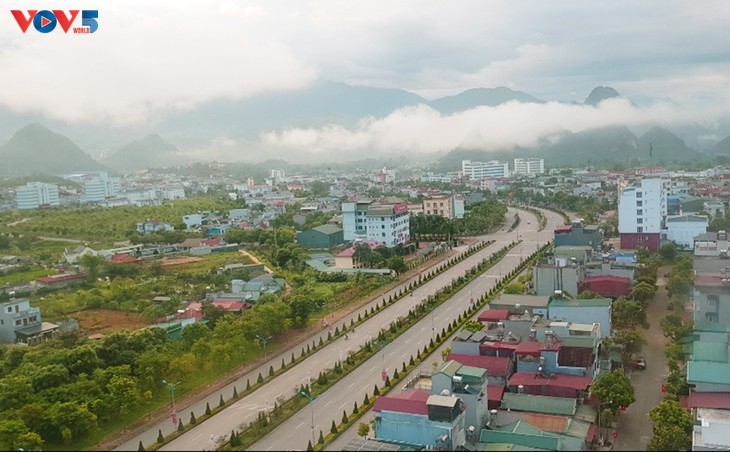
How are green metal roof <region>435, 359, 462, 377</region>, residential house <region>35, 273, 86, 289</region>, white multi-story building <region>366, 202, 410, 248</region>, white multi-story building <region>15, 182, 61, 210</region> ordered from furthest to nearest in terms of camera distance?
white multi-story building <region>15, 182, 61, 210</region>, white multi-story building <region>366, 202, 410, 248</region>, residential house <region>35, 273, 86, 289</region>, green metal roof <region>435, 359, 462, 377</region>

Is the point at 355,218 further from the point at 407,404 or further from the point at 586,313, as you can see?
the point at 407,404

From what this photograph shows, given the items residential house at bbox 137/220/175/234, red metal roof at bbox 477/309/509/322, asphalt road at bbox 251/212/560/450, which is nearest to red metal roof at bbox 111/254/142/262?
residential house at bbox 137/220/175/234

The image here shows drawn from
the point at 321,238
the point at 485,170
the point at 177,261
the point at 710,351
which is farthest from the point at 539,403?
the point at 485,170

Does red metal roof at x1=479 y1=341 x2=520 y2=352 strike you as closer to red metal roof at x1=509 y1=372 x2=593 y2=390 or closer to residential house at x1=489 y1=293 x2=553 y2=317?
red metal roof at x1=509 y1=372 x2=593 y2=390

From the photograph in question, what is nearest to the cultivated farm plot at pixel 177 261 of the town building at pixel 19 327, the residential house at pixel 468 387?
the town building at pixel 19 327

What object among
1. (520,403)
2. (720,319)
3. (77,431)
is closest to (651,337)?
(720,319)
